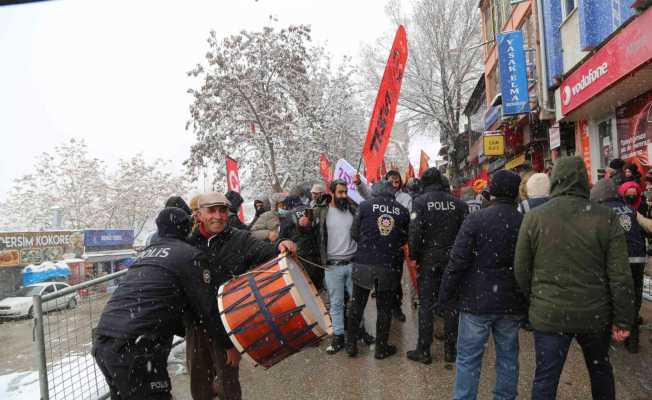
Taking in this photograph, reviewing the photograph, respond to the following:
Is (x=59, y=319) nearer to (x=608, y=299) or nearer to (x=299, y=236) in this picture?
(x=299, y=236)

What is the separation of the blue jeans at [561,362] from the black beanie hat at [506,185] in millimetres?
1027

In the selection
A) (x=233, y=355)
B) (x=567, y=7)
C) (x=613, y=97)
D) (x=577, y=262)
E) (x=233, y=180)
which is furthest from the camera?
(x=567, y=7)

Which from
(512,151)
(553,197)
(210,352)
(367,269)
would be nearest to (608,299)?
(553,197)

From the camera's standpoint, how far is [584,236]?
9.17 ft

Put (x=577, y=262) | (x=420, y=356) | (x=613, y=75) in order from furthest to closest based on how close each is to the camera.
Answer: (x=613, y=75)
(x=420, y=356)
(x=577, y=262)

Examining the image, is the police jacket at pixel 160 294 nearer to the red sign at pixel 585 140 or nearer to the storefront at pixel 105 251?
the red sign at pixel 585 140

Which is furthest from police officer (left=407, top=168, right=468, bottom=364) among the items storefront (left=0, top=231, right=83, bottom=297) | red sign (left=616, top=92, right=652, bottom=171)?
storefront (left=0, top=231, right=83, bottom=297)

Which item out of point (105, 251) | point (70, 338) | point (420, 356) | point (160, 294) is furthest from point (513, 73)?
point (105, 251)

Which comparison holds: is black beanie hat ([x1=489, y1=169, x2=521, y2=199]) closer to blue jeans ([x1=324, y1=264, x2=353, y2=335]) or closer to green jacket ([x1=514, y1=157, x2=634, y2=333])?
green jacket ([x1=514, y1=157, x2=634, y2=333])

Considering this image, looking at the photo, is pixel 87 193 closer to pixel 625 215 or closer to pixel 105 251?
pixel 105 251

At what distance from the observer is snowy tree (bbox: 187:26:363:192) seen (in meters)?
19.8

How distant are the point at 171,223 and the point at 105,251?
112ft

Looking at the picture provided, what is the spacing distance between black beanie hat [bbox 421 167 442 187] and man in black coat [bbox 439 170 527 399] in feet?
4.69

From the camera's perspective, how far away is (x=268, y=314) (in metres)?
2.87
